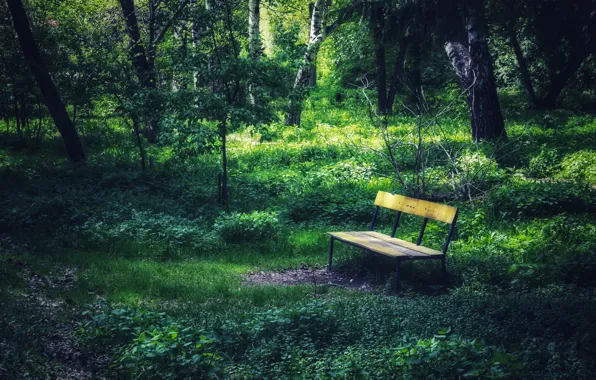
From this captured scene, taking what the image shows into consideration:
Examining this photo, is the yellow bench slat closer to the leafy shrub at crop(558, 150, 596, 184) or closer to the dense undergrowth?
the dense undergrowth

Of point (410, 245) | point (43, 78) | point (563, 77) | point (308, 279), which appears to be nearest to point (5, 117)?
point (43, 78)

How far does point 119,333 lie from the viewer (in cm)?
471

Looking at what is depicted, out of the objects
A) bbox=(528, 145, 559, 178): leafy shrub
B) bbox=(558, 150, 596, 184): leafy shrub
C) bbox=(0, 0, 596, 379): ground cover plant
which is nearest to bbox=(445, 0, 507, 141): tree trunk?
bbox=(0, 0, 596, 379): ground cover plant

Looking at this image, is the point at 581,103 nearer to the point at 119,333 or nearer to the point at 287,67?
the point at 287,67

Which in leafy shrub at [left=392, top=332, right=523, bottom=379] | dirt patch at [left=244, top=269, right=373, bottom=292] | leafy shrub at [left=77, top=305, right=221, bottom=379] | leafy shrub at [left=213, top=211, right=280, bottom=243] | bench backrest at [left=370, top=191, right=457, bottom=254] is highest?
bench backrest at [left=370, top=191, right=457, bottom=254]

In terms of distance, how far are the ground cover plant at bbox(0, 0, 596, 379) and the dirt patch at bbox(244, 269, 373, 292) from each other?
2.3 inches

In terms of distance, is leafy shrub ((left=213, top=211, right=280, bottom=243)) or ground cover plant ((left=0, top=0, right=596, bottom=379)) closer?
ground cover plant ((left=0, top=0, right=596, bottom=379))

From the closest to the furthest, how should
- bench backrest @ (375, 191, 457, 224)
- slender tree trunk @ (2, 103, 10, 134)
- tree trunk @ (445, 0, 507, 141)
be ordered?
bench backrest @ (375, 191, 457, 224), tree trunk @ (445, 0, 507, 141), slender tree trunk @ (2, 103, 10, 134)

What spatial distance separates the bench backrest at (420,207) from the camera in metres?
6.82

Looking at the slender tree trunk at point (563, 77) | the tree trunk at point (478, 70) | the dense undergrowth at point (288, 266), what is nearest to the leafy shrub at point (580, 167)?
the dense undergrowth at point (288, 266)

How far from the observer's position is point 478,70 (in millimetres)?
13719

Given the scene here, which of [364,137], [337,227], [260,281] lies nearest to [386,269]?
[260,281]

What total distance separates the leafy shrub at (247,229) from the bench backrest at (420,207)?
200 cm

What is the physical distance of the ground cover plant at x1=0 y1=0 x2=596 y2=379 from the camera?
4211mm
